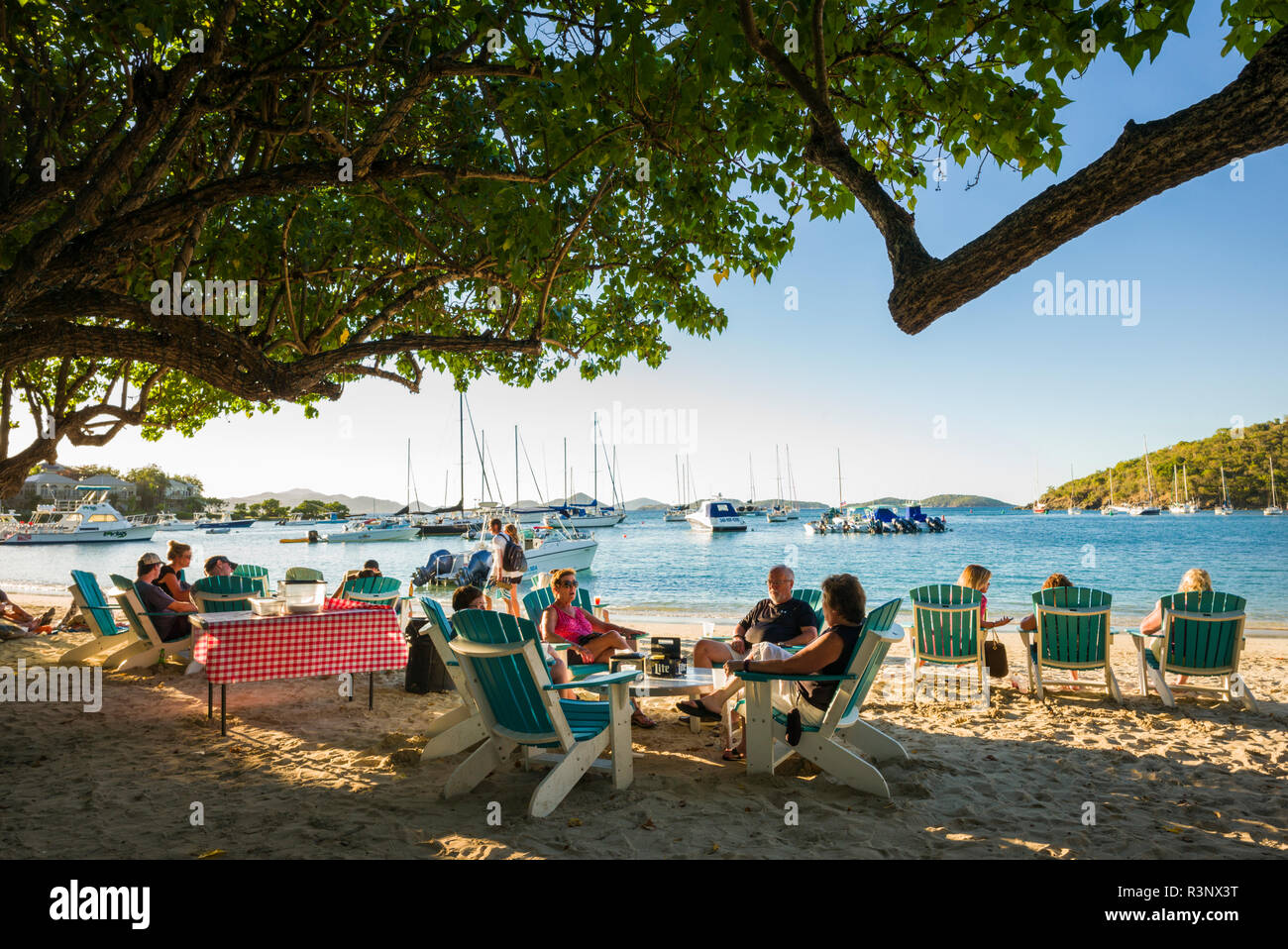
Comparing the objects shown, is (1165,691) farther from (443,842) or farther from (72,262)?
(72,262)

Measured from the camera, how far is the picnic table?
5395 mm

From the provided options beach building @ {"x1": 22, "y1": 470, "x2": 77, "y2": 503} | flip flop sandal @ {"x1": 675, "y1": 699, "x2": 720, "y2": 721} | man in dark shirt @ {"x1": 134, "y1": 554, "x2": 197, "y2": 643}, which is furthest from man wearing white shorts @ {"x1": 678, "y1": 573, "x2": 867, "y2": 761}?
beach building @ {"x1": 22, "y1": 470, "x2": 77, "y2": 503}

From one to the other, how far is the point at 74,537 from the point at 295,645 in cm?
7908

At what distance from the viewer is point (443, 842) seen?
3.61 m

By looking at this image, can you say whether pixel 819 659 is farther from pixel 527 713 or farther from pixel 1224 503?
pixel 1224 503

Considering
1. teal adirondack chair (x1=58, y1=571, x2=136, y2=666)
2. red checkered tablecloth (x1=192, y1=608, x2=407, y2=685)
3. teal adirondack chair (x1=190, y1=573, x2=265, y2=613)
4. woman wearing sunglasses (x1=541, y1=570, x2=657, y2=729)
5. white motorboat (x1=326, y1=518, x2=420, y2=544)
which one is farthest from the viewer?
white motorboat (x1=326, y1=518, x2=420, y2=544)

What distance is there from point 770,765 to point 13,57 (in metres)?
8.17

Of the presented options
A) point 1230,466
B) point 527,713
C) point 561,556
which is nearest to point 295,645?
Result: point 527,713

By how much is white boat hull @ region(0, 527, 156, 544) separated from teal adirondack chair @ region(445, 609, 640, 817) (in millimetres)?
80395

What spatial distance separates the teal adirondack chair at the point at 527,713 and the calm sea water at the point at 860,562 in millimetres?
14094

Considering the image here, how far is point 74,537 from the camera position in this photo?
6694 centimetres


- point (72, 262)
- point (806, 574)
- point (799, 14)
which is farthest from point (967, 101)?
point (806, 574)

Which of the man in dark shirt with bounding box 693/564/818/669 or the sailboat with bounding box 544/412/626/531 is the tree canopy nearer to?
the man in dark shirt with bounding box 693/564/818/669

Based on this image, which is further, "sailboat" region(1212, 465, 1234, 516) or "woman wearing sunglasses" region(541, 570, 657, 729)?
"sailboat" region(1212, 465, 1234, 516)
